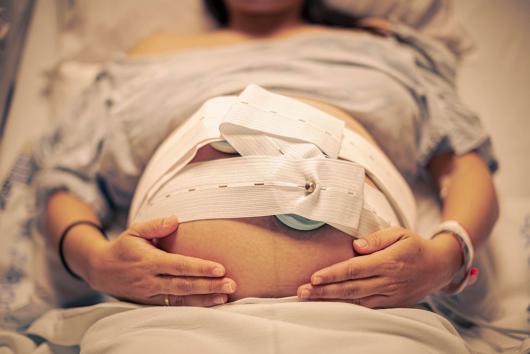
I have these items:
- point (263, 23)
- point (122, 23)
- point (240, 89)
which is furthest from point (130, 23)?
point (240, 89)

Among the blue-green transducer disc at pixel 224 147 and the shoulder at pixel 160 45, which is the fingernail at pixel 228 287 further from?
the shoulder at pixel 160 45

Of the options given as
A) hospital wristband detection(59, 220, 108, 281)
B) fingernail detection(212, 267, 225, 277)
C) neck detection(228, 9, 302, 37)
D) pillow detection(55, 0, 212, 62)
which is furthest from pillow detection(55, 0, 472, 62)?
fingernail detection(212, 267, 225, 277)

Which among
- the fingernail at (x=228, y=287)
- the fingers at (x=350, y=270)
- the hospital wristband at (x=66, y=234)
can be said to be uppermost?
the fingers at (x=350, y=270)

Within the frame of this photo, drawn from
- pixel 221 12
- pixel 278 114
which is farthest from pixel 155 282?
pixel 221 12

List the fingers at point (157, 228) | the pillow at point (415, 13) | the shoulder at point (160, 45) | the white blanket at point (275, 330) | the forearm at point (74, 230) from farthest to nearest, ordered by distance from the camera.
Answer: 1. the pillow at point (415, 13)
2. the shoulder at point (160, 45)
3. the forearm at point (74, 230)
4. the fingers at point (157, 228)
5. the white blanket at point (275, 330)

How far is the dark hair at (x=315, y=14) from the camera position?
53.7 inches

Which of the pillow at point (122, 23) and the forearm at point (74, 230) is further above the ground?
the pillow at point (122, 23)

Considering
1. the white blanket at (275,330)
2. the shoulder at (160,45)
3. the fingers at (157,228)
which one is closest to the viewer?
the white blanket at (275,330)

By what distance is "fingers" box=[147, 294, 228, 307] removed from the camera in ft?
2.38

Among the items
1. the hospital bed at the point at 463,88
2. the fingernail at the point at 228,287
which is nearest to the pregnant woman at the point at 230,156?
the fingernail at the point at 228,287

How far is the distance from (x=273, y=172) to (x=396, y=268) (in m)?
0.23

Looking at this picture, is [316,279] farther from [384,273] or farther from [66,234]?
[66,234]

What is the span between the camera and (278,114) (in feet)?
2.64

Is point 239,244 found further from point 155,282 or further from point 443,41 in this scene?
point 443,41
